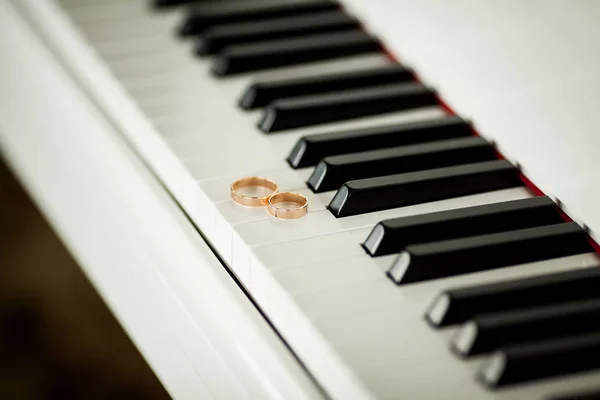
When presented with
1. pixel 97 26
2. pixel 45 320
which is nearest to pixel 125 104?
pixel 97 26

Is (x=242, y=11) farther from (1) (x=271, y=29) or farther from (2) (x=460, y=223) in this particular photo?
(2) (x=460, y=223)

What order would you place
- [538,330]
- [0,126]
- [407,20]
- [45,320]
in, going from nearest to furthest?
1. [538,330]
2. [407,20]
3. [0,126]
4. [45,320]

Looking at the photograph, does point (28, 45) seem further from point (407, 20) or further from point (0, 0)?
point (407, 20)

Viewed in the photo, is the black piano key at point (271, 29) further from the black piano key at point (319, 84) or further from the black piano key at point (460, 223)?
the black piano key at point (460, 223)

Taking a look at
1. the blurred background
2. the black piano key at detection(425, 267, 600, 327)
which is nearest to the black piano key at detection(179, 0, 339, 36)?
the black piano key at detection(425, 267, 600, 327)

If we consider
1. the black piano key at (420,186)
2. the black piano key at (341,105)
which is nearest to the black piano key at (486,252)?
the black piano key at (420,186)

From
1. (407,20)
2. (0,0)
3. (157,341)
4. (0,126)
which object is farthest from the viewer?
(0,126)

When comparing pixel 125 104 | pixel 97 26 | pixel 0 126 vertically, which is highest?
pixel 0 126
